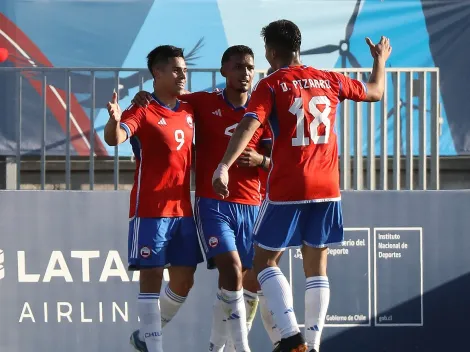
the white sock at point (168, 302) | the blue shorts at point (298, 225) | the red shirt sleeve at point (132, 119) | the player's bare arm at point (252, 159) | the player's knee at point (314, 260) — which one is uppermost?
the red shirt sleeve at point (132, 119)

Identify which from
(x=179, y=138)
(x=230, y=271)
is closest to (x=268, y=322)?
(x=230, y=271)

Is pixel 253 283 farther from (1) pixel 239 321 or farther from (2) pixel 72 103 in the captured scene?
(2) pixel 72 103

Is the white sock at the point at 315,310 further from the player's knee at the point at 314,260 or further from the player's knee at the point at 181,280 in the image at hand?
the player's knee at the point at 181,280

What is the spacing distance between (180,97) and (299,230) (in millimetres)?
1597

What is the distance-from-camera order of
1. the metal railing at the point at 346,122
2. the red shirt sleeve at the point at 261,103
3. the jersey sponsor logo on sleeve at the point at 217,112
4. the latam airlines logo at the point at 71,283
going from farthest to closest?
the metal railing at the point at 346,122, the latam airlines logo at the point at 71,283, the jersey sponsor logo on sleeve at the point at 217,112, the red shirt sleeve at the point at 261,103

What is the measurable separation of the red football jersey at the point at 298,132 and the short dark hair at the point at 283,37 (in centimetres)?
13

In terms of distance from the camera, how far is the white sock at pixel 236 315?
26.5ft

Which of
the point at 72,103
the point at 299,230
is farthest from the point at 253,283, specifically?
the point at 72,103

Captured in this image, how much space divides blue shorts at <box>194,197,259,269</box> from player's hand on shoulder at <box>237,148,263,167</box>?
305 mm

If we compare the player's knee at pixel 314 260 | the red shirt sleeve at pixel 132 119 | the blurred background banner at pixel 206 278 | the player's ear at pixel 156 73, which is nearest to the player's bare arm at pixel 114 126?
the red shirt sleeve at pixel 132 119

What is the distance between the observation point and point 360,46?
12219 mm

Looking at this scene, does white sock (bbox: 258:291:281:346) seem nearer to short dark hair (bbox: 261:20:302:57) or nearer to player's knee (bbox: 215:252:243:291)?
player's knee (bbox: 215:252:243:291)

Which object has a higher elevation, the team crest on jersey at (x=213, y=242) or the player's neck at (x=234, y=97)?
the player's neck at (x=234, y=97)

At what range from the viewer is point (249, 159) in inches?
324
